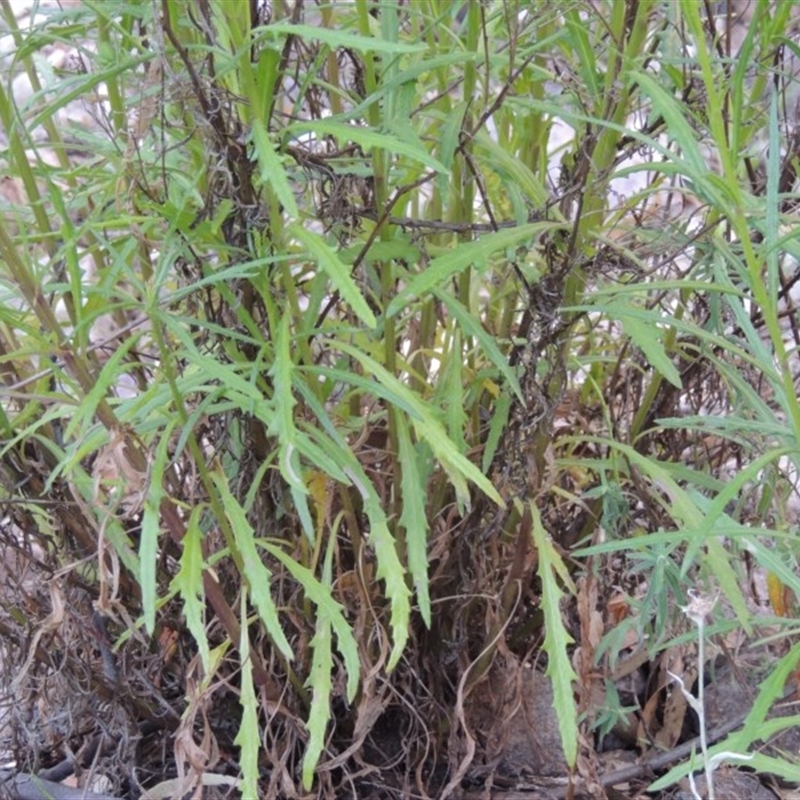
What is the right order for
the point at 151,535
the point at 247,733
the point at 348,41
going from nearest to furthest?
the point at 348,41 < the point at 151,535 < the point at 247,733

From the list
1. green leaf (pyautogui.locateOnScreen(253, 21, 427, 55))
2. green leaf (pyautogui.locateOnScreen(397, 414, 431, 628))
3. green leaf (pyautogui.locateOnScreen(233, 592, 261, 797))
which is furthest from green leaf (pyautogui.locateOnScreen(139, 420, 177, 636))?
green leaf (pyautogui.locateOnScreen(253, 21, 427, 55))

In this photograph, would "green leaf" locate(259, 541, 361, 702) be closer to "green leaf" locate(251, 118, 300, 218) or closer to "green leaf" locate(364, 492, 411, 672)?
"green leaf" locate(364, 492, 411, 672)

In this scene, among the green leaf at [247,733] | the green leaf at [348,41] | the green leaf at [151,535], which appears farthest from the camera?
the green leaf at [247,733]

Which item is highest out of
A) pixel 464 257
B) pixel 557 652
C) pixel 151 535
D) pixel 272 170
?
pixel 272 170

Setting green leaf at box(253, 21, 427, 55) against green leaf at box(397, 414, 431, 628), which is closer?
green leaf at box(253, 21, 427, 55)

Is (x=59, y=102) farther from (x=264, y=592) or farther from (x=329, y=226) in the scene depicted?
(x=264, y=592)

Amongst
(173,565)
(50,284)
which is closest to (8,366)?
(50,284)

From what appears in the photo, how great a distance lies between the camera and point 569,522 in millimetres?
1612

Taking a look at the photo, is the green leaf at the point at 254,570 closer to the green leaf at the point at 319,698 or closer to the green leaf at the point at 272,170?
the green leaf at the point at 319,698

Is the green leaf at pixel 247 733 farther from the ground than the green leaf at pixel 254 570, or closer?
closer

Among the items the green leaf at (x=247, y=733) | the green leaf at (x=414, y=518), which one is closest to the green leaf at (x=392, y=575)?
the green leaf at (x=414, y=518)

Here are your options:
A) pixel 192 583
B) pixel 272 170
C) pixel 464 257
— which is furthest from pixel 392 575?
pixel 272 170

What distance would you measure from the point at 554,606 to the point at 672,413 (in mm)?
383

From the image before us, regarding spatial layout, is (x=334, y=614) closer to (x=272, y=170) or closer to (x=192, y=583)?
(x=192, y=583)
